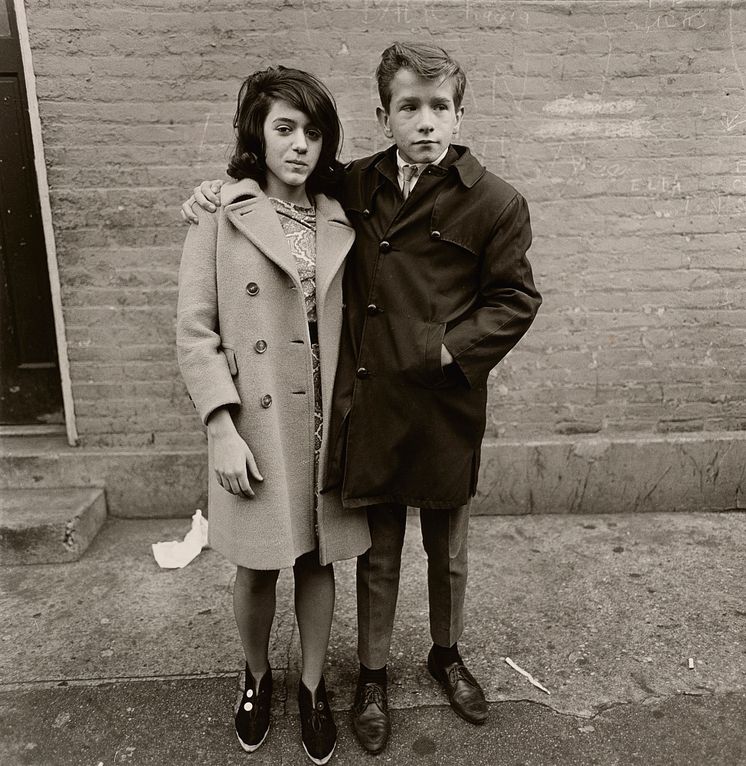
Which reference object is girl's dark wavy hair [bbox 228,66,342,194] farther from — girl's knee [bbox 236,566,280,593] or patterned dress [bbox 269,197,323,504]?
girl's knee [bbox 236,566,280,593]

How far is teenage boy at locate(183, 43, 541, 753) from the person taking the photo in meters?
1.95

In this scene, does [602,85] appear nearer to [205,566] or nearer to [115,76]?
[115,76]

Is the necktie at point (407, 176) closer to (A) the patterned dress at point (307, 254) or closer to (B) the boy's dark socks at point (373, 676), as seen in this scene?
(A) the patterned dress at point (307, 254)

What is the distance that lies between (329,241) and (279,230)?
153mm

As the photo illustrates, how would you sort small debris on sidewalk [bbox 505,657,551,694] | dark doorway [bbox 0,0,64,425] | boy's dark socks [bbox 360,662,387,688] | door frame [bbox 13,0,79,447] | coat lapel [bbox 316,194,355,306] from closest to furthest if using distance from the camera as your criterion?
1. coat lapel [bbox 316,194,355,306]
2. boy's dark socks [bbox 360,662,387,688]
3. small debris on sidewalk [bbox 505,657,551,694]
4. door frame [bbox 13,0,79,447]
5. dark doorway [bbox 0,0,64,425]

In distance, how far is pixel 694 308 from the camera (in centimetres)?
362

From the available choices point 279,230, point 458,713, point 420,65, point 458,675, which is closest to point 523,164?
point 420,65

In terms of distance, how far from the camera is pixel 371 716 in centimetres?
225

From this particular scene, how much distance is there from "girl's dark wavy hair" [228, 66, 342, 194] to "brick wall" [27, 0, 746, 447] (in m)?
1.40

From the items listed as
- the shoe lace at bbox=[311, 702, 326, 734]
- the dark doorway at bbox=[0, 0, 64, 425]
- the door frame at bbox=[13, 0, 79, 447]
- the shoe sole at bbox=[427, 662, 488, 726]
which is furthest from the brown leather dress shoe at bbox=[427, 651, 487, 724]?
the dark doorway at bbox=[0, 0, 64, 425]

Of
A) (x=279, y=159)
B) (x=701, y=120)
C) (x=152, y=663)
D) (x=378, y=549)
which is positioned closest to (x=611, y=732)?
(x=378, y=549)

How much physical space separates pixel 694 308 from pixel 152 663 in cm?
303

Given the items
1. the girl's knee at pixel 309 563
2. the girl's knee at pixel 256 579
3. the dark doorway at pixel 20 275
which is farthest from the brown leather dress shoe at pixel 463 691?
the dark doorway at pixel 20 275

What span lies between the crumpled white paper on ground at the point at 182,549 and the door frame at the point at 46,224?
0.77 metres
